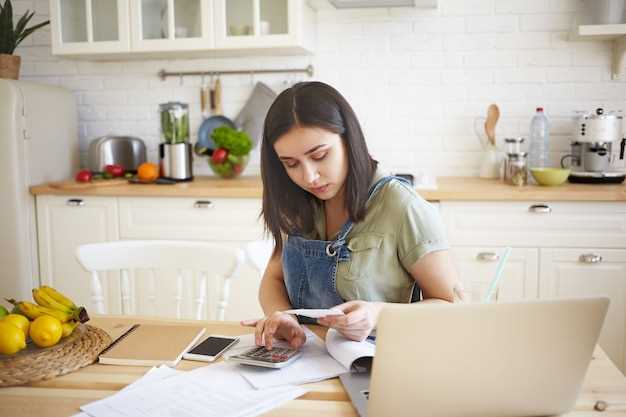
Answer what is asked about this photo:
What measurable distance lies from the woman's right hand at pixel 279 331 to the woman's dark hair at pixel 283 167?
0.31 meters

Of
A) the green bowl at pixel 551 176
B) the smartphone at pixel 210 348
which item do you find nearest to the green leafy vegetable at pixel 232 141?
the green bowl at pixel 551 176

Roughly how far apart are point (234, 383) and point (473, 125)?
253cm

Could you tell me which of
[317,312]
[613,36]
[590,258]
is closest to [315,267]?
[317,312]

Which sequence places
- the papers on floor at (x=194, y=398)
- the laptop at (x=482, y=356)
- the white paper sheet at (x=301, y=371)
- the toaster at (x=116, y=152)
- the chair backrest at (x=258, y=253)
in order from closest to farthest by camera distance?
the laptop at (x=482, y=356), the papers on floor at (x=194, y=398), the white paper sheet at (x=301, y=371), the chair backrest at (x=258, y=253), the toaster at (x=116, y=152)

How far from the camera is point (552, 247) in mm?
2791

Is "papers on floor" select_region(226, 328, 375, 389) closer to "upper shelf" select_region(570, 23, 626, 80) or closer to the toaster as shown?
"upper shelf" select_region(570, 23, 626, 80)

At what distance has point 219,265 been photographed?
1848 millimetres

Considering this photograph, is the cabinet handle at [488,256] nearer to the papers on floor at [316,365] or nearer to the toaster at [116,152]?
the papers on floor at [316,365]

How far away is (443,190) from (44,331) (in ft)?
6.33

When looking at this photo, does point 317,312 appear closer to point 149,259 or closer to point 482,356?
point 482,356

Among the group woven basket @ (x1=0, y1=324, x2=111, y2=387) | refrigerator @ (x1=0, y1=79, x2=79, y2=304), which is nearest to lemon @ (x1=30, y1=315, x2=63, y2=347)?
woven basket @ (x1=0, y1=324, x2=111, y2=387)

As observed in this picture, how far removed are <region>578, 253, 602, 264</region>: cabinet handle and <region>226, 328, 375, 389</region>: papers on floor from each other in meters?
1.82

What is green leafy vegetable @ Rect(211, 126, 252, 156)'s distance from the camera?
3.34 meters

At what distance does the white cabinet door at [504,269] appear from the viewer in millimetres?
2814
